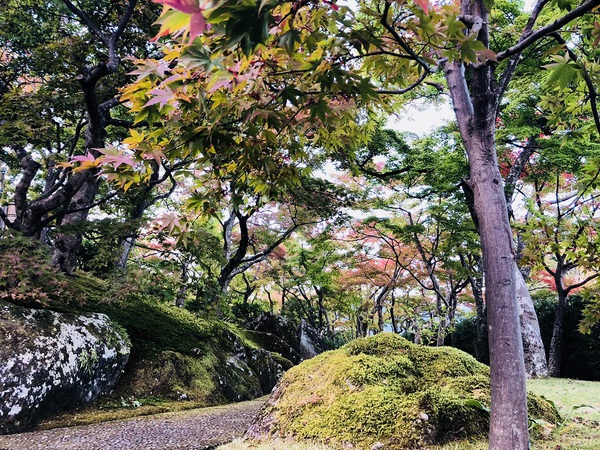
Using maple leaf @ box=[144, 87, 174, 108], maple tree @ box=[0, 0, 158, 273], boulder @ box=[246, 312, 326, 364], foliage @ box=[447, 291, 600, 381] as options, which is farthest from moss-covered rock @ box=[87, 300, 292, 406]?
foliage @ box=[447, 291, 600, 381]

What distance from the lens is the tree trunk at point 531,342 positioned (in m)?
8.30

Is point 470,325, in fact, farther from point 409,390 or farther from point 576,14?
point 576,14

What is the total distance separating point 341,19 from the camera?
133 centimetres

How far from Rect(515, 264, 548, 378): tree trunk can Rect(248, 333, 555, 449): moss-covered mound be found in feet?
19.7

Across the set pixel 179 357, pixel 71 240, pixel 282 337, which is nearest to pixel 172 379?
pixel 179 357

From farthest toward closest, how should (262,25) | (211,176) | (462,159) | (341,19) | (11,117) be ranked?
(462,159) < (11,117) < (211,176) < (341,19) < (262,25)

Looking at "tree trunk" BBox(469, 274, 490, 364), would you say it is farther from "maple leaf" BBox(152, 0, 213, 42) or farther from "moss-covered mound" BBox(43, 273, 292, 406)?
"maple leaf" BBox(152, 0, 213, 42)

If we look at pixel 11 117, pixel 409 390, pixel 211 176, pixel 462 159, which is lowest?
pixel 409 390

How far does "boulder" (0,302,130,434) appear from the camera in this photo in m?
3.60

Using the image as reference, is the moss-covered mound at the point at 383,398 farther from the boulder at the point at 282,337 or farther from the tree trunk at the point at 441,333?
the tree trunk at the point at 441,333

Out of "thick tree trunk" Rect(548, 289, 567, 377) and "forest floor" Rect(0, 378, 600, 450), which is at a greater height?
"thick tree trunk" Rect(548, 289, 567, 377)

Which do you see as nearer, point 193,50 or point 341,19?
point 193,50

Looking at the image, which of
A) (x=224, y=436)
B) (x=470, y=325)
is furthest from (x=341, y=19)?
(x=470, y=325)

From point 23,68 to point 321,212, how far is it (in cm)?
628
